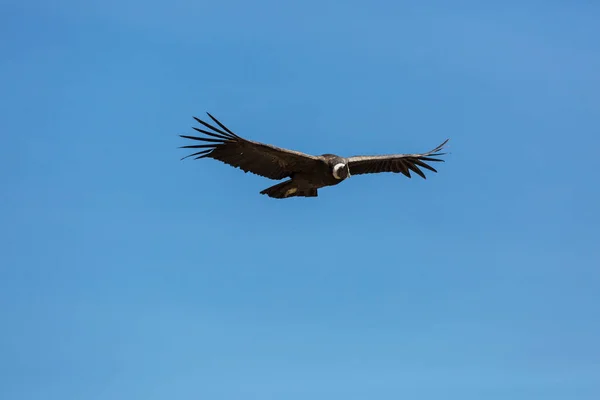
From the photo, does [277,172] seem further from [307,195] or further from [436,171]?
[436,171]

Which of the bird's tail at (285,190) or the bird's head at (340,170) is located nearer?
the bird's head at (340,170)

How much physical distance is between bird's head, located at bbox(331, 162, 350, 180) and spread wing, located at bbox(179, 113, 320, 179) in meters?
0.65

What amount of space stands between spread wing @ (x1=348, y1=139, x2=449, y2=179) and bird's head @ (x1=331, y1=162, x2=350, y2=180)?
193cm

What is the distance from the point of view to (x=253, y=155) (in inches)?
1323

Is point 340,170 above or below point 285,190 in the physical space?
above

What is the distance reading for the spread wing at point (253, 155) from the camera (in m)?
32.5

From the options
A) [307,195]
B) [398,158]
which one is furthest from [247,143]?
[398,158]

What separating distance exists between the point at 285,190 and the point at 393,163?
17.4ft

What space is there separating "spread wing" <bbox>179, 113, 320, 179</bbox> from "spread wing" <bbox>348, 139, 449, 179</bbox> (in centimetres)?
254

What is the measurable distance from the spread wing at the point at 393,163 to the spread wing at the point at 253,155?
8.32 ft

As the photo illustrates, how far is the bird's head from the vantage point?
33.9 metres

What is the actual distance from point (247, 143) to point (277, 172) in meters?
2.19

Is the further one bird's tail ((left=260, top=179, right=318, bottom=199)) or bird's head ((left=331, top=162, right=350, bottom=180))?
bird's tail ((left=260, top=179, right=318, bottom=199))

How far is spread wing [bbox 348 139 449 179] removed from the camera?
3694 centimetres
